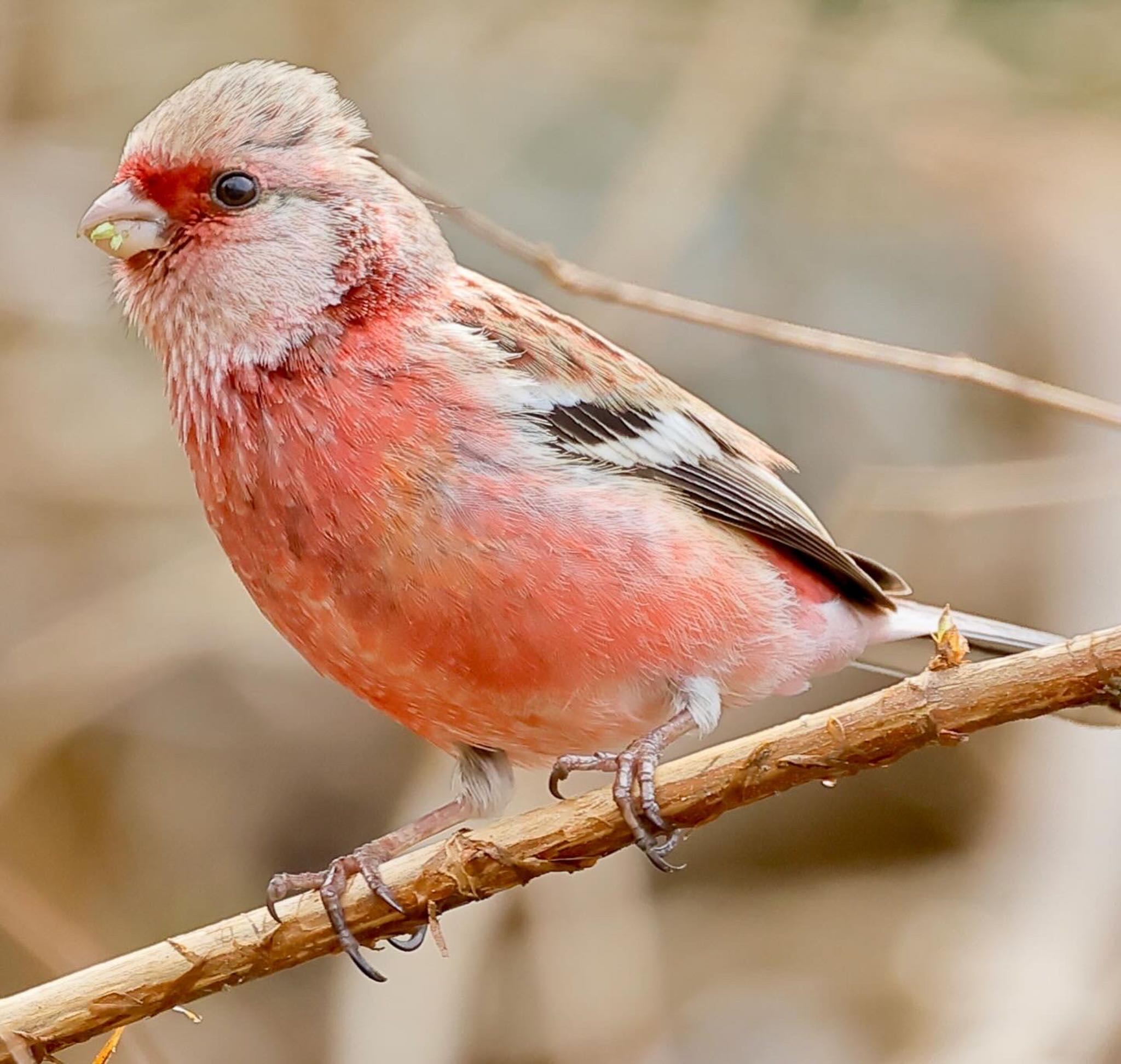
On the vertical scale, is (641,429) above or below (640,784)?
above

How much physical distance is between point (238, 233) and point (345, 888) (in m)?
1.35

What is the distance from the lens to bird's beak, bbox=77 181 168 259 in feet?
10.2

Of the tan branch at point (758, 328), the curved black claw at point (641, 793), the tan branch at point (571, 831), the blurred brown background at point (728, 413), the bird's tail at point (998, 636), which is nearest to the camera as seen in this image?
the tan branch at point (571, 831)

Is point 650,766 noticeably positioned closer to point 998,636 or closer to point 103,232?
point 998,636

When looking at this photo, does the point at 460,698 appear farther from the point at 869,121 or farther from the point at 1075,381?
the point at 869,121

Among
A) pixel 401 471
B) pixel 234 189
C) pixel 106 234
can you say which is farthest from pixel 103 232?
pixel 401 471

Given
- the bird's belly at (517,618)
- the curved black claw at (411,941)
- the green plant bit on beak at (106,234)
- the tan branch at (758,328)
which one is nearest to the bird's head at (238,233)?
the green plant bit on beak at (106,234)

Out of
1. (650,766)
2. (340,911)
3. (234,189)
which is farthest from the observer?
(234,189)

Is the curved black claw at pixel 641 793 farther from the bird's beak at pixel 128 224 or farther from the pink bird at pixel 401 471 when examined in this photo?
the bird's beak at pixel 128 224

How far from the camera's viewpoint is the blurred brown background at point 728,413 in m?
5.04

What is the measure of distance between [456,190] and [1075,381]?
275cm

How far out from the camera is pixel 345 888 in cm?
307

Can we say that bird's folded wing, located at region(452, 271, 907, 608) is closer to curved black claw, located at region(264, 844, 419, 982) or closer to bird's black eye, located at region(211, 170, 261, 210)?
bird's black eye, located at region(211, 170, 261, 210)

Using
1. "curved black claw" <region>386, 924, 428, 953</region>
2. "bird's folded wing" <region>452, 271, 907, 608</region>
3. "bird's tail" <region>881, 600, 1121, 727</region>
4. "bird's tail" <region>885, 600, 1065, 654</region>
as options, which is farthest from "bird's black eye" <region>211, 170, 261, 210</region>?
"bird's tail" <region>885, 600, 1065, 654</region>
